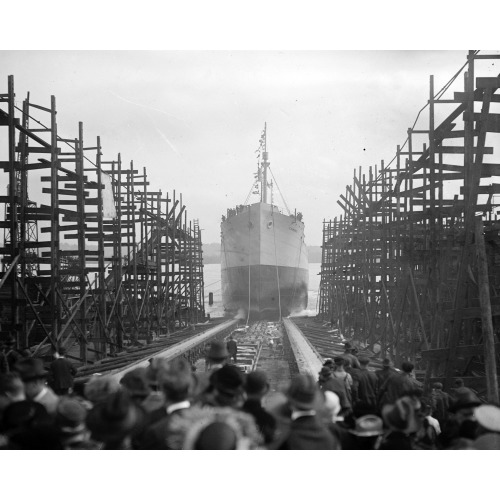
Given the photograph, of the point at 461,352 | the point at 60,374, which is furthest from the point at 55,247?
the point at 461,352

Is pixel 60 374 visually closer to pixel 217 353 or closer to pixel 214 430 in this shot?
pixel 217 353

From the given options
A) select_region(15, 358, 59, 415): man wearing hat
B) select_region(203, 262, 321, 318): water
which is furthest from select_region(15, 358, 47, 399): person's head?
select_region(203, 262, 321, 318): water

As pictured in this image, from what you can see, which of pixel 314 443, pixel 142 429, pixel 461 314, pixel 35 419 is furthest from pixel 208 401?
pixel 461 314

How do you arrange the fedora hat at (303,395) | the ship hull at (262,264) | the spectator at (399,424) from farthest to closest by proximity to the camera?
the ship hull at (262,264)
the spectator at (399,424)
the fedora hat at (303,395)

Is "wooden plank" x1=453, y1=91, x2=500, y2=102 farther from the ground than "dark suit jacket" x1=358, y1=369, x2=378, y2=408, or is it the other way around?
"wooden plank" x1=453, y1=91, x2=500, y2=102

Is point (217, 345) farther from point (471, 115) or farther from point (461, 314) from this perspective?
point (471, 115)

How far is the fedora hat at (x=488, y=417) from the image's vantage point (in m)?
4.47

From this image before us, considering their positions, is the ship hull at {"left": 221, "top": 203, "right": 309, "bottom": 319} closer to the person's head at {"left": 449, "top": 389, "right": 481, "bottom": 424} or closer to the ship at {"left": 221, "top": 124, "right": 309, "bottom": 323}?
the ship at {"left": 221, "top": 124, "right": 309, "bottom": 323}

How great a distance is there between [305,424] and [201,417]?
0.88 meters

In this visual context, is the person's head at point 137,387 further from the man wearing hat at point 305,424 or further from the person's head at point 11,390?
the man wearing hat at point 305,424

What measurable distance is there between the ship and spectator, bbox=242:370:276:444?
91.5 feet

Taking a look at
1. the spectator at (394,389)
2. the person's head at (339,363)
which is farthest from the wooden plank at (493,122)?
the person's head at (339,363)

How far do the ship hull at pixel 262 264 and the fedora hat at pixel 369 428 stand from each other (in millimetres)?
28901

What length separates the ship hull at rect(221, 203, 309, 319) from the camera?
34094 mm
